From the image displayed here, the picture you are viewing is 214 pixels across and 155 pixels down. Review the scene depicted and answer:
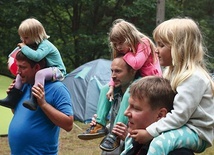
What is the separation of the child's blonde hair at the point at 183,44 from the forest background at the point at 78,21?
43.6ft

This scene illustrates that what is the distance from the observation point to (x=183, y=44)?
7.28ft

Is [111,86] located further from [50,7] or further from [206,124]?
[50,7]

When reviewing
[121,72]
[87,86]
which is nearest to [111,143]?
[121,72]

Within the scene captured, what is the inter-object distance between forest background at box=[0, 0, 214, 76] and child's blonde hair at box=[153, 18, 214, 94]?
13.3 metres

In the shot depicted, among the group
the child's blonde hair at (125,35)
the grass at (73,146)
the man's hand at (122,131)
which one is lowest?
the grass at (73,146)

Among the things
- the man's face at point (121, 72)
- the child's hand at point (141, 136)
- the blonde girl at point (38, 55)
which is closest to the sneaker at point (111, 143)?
the man's face at point (121, 72)

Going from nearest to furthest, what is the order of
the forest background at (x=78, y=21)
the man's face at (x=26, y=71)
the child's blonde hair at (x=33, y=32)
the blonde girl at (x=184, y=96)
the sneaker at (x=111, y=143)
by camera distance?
the blonde girl at (x=184, y=96) < the sneaker at (x=111, y=143) < the man's face at (x=26, y=71) < the child's blonde hair at (x=33, y=32) < the forest background at (x=78, y=21)

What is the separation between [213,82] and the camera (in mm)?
2176

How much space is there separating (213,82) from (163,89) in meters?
0.26

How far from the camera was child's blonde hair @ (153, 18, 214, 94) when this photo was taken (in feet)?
7.24

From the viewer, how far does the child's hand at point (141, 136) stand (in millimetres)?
2082

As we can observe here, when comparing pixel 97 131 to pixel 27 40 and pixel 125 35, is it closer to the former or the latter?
pixel 125 35

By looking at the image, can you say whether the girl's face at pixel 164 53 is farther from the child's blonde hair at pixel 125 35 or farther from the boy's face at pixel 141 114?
the child's blonde hair at pixel 125 35

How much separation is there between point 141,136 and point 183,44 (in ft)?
1.65
